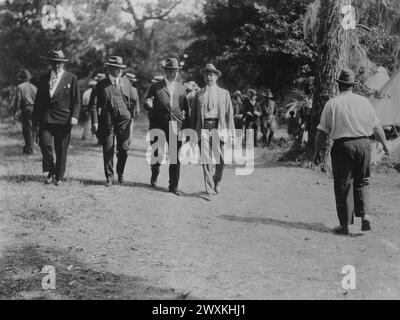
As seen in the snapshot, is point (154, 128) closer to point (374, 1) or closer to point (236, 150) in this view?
point (374, 1)

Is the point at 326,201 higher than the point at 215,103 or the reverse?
the reverse

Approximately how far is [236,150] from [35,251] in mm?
11361

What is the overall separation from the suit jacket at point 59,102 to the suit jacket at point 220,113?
5.91ft

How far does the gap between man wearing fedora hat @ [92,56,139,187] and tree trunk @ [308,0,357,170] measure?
4.73 metres

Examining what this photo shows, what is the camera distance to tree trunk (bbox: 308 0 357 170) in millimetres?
11695

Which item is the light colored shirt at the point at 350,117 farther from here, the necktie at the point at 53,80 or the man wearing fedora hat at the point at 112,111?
the necktie at the point at 53,80

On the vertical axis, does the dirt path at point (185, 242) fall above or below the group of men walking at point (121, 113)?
below

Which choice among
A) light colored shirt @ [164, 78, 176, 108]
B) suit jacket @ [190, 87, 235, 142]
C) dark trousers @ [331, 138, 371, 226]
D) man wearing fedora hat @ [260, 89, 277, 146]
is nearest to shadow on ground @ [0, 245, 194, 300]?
dark trousers @ [331, 138, 371, 226]

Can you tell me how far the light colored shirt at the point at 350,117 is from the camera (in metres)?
6.77

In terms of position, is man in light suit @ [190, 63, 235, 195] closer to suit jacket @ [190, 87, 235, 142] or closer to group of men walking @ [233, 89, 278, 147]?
suit jacket @ [190, 87, 235, 142]

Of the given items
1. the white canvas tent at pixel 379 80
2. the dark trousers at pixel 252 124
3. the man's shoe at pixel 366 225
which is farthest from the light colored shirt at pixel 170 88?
the dark trousers at pixel 252 124

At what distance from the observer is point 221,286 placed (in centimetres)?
483

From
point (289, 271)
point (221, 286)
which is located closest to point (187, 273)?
point (221, 286)

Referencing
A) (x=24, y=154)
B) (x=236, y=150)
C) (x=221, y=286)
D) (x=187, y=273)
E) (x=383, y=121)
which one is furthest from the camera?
(x=236, y=150)
